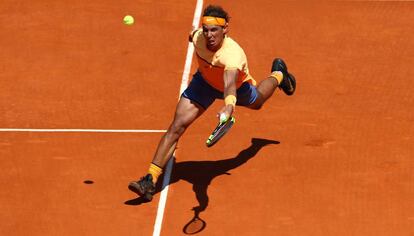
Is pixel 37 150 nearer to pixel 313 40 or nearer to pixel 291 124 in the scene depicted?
pixel 291 124

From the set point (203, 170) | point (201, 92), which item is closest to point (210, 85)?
point (201, 92)

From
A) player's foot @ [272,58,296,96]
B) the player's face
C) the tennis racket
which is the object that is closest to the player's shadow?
player's foot @ [272,58,296,96]

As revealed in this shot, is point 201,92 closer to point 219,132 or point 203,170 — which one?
point 203,170

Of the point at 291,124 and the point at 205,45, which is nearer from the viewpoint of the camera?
the point at 205,45

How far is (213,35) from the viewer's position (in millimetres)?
14008

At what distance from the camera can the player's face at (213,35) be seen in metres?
14.0

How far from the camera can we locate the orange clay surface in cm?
1427

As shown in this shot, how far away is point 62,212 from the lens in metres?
14.3

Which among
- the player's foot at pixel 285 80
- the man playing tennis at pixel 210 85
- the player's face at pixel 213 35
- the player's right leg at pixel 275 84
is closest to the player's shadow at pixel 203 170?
the man playing tennis at pixel 210 85

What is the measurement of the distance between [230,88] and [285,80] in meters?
2.92

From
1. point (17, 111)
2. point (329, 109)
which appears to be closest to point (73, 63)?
point (17, 111)

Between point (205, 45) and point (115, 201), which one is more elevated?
point (205, 45)

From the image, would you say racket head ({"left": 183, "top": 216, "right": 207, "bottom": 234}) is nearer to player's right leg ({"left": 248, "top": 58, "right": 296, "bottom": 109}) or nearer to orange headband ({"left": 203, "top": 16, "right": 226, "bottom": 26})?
player's right leg ({"left": 248, "top": 58, "right": 296, "bottom": 109})

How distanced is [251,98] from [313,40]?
4.87 metres
